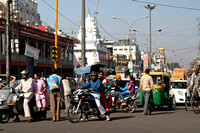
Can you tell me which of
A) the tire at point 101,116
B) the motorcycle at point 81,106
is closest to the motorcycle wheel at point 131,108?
the tire at point 101,116

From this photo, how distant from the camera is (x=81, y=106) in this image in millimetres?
11047

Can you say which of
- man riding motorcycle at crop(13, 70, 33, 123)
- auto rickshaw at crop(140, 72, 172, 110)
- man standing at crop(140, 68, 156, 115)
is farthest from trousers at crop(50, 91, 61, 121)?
auto rickshaw at crop(140, 72, 172, 110)

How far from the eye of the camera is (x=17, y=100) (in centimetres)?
1110

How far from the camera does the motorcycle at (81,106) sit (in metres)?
10.8

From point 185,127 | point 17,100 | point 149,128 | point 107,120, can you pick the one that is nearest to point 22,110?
point 17,100

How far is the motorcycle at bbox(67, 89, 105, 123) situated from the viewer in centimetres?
1080

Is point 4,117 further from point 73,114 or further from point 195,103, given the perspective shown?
point 195,103

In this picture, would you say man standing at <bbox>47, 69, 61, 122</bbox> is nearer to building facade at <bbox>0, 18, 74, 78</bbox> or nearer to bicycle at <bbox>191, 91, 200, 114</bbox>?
bicycle at <bbox>191, 91, 200, 114</bbox>

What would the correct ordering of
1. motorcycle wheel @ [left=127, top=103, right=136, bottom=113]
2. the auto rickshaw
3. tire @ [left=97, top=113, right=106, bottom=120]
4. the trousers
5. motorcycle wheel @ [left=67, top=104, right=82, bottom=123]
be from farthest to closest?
the auto rickshaw → motorcycle wheel @ [left=127, top=103, right=136, bottom=113] → tire @ [left=97, top=113, right=106, bottom=120] → the trousers → motorcycle wheel @ [left=67, top=104, right=82, bottom=123]

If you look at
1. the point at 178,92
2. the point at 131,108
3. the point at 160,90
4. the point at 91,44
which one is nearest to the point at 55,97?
the point at 131,108

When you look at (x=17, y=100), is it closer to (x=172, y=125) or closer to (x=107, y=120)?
(x=107, y=120)

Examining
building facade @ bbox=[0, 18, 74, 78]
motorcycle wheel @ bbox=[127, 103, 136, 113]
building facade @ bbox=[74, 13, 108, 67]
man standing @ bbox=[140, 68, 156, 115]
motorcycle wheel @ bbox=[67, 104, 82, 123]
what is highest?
building facade @ bbox=[74, 13, 108, 67]

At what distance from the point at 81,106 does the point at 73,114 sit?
40cm

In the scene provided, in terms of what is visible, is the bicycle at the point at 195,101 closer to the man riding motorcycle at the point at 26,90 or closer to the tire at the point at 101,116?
the tire at the point at 101,116
